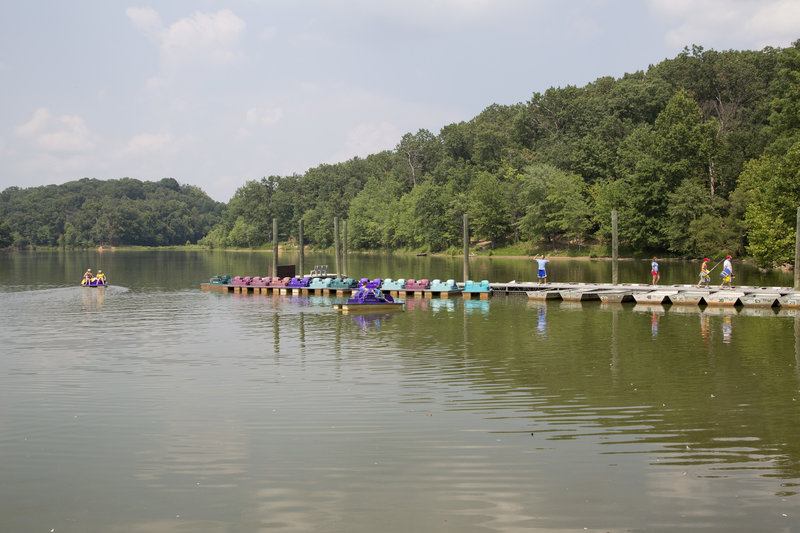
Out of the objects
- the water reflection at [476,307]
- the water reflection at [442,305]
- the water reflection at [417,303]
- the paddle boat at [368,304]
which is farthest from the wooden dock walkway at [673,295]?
the paddle boat at [368,304]

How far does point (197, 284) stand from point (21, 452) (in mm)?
48489

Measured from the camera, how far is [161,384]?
703 inches

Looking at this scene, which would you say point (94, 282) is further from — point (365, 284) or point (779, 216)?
point (779, 216)

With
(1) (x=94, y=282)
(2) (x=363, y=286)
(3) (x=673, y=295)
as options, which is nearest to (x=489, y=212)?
(1) (x=94, y=282)

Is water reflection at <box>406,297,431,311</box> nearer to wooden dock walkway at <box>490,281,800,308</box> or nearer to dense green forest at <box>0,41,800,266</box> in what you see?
wooden dock walkway at <box>490,281,800,308</box>

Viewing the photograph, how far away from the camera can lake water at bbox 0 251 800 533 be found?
30.5 feet

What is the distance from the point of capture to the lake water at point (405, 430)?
9281 millimetres

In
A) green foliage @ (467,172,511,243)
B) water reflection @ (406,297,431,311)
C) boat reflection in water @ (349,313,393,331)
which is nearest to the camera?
boat reflection in water @ (349,313,393,331)

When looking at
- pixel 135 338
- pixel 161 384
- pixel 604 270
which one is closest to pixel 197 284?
pixel 135 338

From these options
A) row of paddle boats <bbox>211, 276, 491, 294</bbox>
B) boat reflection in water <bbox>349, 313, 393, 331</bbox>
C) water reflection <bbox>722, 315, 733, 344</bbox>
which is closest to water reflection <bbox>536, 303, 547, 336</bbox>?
row of paddle boats <bbox>211, 276, 491, 294</bbox>

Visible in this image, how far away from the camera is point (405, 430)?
13055mm

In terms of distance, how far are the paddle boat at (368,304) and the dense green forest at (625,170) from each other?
26.5m

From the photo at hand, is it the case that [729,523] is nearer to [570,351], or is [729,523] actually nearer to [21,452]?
[21,452]

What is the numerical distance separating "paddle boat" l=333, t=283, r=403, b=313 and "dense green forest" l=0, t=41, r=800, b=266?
87.0ft
